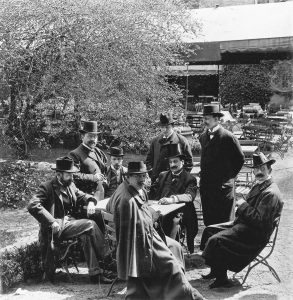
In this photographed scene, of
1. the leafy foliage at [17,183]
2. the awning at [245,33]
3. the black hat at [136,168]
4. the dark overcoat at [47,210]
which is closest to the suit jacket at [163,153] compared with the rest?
the dark overcoat at [47,210]

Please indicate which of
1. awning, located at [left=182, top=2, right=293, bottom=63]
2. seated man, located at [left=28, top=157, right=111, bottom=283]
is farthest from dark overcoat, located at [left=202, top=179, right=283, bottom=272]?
awning, located at [left=182, top=2, right=293, bottom=63]

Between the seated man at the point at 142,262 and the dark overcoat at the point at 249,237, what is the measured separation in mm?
806

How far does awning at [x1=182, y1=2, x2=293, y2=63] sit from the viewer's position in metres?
15.7

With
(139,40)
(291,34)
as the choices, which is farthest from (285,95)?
(139,40)

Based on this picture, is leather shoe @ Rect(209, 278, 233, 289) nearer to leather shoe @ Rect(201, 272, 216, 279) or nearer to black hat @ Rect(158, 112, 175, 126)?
leather shoe @ Rect(201, 272, 216, 279)

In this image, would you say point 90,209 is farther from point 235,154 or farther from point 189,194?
point 235,154

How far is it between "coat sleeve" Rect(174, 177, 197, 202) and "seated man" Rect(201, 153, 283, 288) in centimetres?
73

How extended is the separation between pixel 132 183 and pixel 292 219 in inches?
Answer: 172

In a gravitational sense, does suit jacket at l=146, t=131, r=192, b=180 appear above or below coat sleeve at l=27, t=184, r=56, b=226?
above

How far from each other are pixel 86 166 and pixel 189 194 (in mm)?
1584

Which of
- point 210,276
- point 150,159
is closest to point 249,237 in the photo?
point 210,276

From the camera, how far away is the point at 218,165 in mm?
6582

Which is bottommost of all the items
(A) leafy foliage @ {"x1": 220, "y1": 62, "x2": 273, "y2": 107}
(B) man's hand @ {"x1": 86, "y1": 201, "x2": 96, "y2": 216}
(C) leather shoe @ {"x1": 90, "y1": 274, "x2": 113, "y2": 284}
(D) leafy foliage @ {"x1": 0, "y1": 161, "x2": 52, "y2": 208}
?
(C) leather shoe @ {"x1": 90, "y1": 274, "x2": 113, "y2": 284}

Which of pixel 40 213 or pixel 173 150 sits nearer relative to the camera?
pixel 40 213
